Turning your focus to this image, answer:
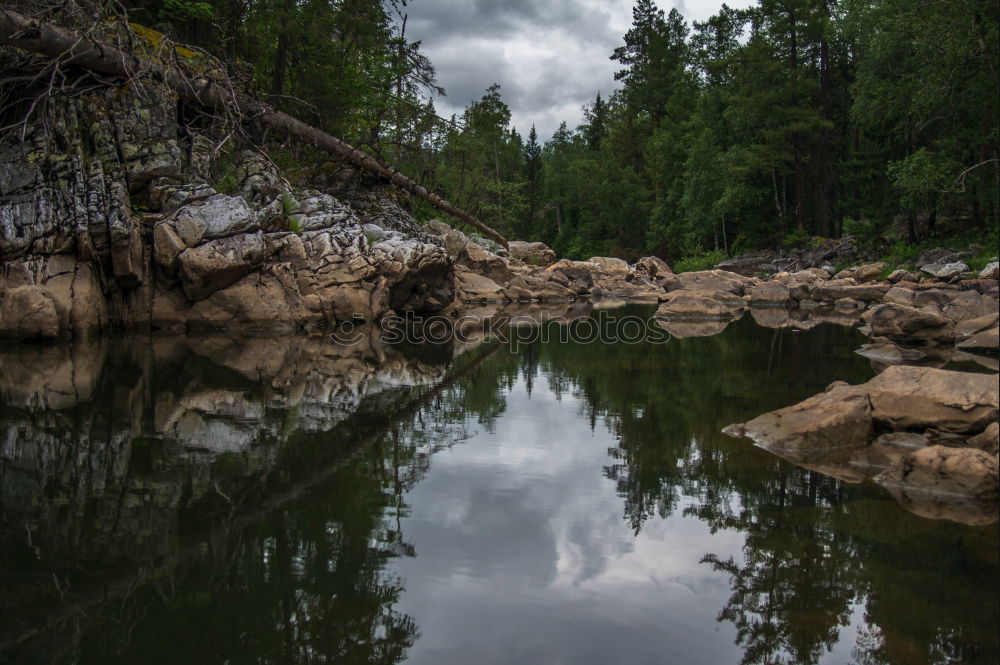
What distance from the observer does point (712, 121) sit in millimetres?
45094

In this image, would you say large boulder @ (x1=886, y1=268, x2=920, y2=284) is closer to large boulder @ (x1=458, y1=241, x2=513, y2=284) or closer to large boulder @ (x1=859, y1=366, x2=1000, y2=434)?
large boulder @ (x1=458, y1=241, x2=513, y2=284)

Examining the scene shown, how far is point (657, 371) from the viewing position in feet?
32.4

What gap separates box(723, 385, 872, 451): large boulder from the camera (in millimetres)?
5617

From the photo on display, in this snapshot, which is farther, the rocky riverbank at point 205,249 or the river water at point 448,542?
the rocky riverbank at point 205,249

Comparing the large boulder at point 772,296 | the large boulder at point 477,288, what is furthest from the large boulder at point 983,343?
the large boulder at point 477,288

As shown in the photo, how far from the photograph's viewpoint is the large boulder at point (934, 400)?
17.2 ft

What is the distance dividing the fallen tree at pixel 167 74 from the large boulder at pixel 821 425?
471 inches

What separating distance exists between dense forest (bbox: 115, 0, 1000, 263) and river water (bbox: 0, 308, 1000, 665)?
451 inches

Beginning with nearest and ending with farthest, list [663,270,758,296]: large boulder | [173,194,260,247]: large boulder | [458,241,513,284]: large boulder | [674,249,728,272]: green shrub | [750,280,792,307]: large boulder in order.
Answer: [173,194,260,247]: large boulder → [750,280,792,307]: large boulder → [458,241,513,284]: large boulder → [663,270,758,296]: large boulder → [674,249,728,272]: green shrub

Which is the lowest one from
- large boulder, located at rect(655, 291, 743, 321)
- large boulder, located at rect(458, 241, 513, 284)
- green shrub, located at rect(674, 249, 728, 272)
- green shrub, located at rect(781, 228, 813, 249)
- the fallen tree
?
large boulder, located at rect(655, 291, 743, 321)

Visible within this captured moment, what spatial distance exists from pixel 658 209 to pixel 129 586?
48.2 metres

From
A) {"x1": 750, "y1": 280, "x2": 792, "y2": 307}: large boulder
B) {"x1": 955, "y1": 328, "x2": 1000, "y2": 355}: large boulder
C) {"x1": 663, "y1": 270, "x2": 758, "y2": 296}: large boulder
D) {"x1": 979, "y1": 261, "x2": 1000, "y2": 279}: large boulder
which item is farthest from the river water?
{"x1": 663, "y1": 270, "x2": 758, "y2": 296}: large boulder

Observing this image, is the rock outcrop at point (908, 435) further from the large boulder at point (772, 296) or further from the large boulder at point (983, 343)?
the large boulder at point (772, 296)

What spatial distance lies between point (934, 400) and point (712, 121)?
1688 inches
